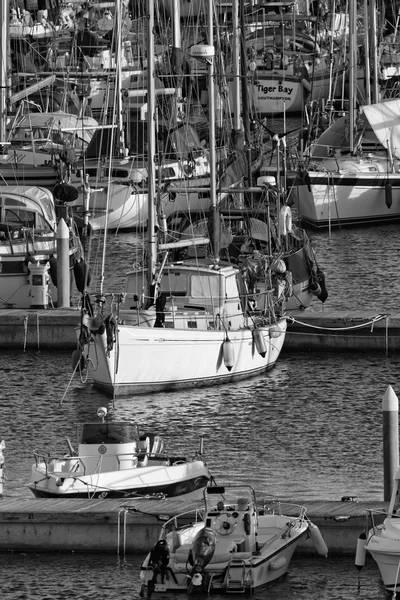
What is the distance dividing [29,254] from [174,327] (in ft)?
27.9

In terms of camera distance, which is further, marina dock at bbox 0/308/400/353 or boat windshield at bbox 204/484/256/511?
marina dock at bbox 0/308/400/353

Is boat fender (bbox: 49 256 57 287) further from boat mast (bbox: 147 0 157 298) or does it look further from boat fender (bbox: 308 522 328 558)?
boat fender (bbox: 308 522 328 558)

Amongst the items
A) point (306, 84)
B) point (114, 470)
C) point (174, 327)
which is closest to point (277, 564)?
point (114, 470)

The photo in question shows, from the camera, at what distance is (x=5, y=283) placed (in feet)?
152

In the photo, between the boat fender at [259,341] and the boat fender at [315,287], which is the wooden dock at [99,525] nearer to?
the boat fender at [259,341]

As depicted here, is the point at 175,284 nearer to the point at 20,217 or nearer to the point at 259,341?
the point at 259,341

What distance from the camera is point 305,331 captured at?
4341 cm

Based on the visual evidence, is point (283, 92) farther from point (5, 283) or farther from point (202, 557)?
point (202, 557)

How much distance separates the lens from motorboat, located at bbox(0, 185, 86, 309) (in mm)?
46125

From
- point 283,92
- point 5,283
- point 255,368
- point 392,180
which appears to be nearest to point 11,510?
point 255,368

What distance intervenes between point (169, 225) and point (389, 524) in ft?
86.2

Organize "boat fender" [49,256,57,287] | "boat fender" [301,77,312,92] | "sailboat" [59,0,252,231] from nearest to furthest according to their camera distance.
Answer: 1. "boat fender" [49,256,57,287]
2. "sailboat" [59,0,252,231]
3. "boat fender" [301,77,312,92]

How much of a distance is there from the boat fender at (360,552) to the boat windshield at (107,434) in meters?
5.58

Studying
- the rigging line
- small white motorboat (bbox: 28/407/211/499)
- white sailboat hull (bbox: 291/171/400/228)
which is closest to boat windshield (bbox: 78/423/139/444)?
small white motorboat (bbox: 28/407/211/499)
